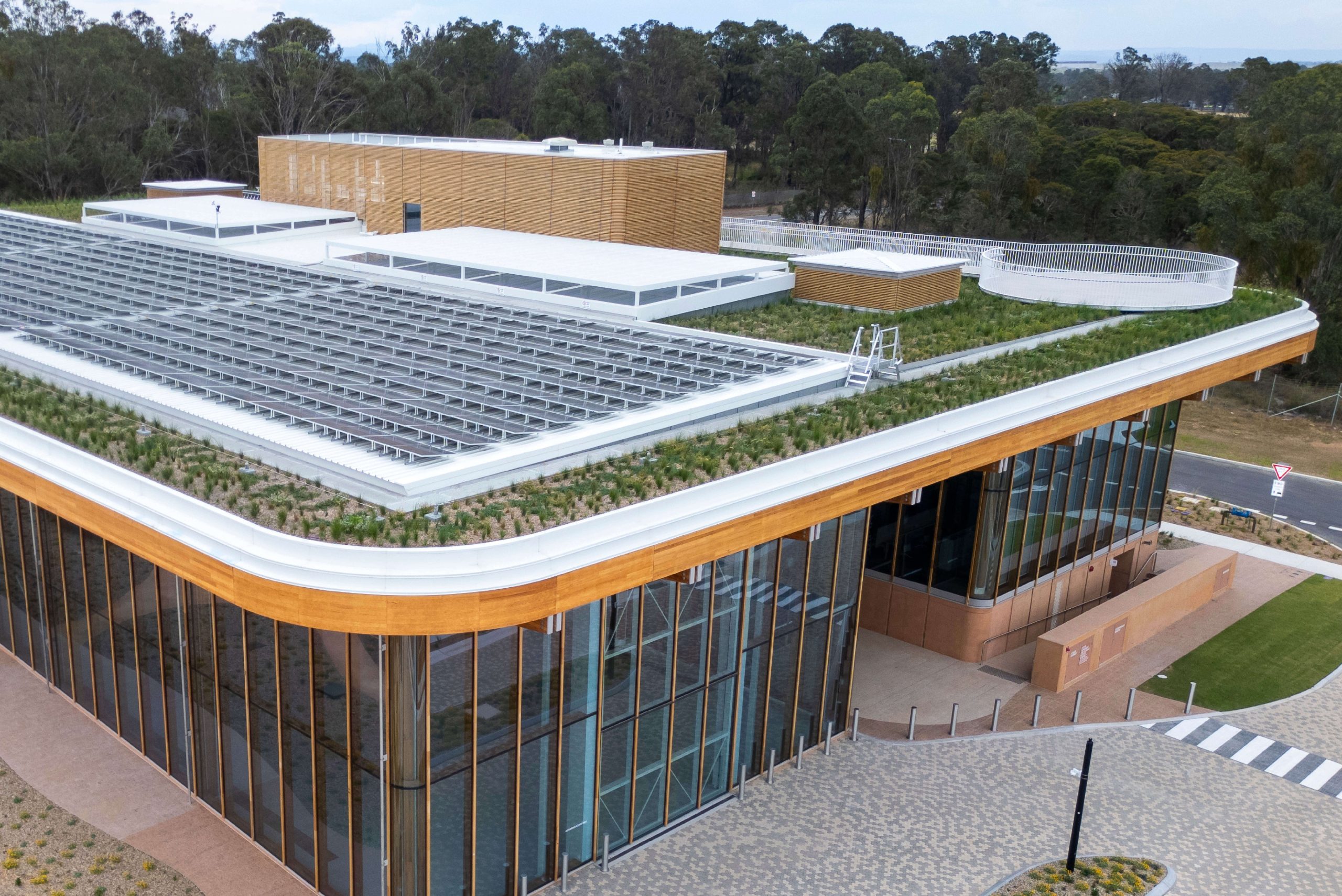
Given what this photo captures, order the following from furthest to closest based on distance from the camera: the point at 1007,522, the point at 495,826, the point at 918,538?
the point at 918,538 → the point at 1007,522 → the point at 495,826

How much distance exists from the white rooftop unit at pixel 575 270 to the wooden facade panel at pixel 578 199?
0.48m

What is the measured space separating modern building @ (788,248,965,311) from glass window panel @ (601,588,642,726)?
→ 1325cm

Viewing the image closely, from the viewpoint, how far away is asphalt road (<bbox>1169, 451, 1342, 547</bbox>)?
112 feet

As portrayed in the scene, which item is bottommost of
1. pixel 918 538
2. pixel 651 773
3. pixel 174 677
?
pixel 651 773

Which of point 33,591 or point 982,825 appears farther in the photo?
point 33,591

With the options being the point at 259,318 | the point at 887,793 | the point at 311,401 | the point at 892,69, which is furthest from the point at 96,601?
the point at 892,69

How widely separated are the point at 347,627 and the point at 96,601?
792 cm

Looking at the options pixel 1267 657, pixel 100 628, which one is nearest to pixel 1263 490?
pixel 1267 657

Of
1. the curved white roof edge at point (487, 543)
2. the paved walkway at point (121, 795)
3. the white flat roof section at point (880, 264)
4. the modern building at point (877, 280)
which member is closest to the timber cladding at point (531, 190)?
the white flat roof section at point (880, 264)

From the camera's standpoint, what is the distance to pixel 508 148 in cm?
3481

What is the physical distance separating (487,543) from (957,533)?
490 inches

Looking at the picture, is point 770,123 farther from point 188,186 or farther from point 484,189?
point 484,189

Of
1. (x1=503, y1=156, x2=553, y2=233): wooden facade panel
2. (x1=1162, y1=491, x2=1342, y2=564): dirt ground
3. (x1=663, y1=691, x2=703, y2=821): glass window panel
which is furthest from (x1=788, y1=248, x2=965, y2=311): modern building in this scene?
(x1=663, y1=691, x2=703, y2=821): glass window panel

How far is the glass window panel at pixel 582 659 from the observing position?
49.1 feet
